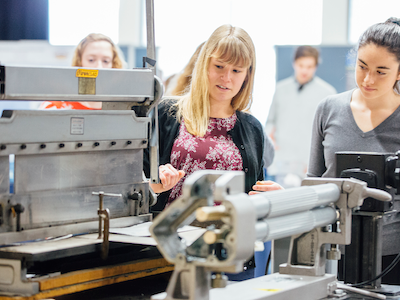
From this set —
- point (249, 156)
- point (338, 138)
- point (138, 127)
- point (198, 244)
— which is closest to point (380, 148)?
point (338, 138)

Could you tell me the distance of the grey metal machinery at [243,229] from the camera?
961mm

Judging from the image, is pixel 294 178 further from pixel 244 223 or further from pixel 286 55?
pixel 244 223

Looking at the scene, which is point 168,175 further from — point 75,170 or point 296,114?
point 296,114

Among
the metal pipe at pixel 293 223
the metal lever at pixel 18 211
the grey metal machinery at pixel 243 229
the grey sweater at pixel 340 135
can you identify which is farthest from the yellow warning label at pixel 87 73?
the grey sweater at pixel 340 135

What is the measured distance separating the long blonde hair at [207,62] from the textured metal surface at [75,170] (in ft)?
1.84

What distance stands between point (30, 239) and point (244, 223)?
0.54 meters

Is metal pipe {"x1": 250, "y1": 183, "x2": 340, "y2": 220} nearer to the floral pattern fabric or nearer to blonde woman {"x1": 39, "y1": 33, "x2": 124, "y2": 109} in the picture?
the floral pattern fabric

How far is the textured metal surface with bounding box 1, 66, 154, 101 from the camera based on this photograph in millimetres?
1182

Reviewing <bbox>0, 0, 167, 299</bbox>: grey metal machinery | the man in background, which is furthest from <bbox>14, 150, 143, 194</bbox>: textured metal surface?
the man in background

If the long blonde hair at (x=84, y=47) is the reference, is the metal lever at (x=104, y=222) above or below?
below

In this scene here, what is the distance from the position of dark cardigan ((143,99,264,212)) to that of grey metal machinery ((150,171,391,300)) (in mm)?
664

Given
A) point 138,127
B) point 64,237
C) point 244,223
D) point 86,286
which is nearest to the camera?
point 244,223

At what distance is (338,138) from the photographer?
2004 millimetres

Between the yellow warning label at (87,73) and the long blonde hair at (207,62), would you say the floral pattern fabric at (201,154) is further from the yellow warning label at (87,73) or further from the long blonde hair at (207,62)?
the yellow warning label at (87,73)
